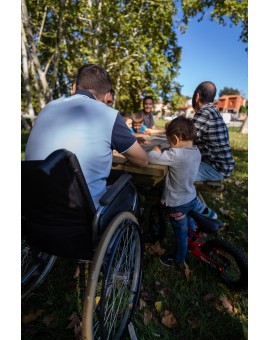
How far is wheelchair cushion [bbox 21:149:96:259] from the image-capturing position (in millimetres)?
1137

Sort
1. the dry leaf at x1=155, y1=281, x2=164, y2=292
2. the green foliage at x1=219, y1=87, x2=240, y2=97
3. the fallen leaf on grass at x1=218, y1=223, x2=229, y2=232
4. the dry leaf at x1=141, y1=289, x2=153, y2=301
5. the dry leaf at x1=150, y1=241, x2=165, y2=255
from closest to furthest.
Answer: the dry leaf at x1=141, y1=289, x2=153, y2=301 < the dry leaf at x1=155, y1=281, x2=164, y2=292 < the dry leaf at x1=150, y1=241, x2=165, y2=255 < the fallen leaf on grass at x1=218, y1=223, x2=229, y2=232 < the green foliage at x1=219, y1=87, x2=240, y2=97

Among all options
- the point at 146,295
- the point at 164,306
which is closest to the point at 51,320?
Result: the point at 146,295

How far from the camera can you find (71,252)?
1.43 m

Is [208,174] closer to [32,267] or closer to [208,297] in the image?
[208,297]

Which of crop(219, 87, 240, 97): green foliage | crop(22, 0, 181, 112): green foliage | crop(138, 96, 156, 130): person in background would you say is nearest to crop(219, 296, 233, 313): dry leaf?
crop(138, 96, 156, 130): person in background

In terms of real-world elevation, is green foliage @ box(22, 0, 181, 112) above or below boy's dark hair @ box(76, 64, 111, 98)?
above

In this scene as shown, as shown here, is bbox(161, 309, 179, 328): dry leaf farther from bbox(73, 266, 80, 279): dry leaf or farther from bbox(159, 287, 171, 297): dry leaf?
bbox(73, 266, 80, 279): dry leaf

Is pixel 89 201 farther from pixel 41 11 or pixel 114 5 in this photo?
pixel 41 11

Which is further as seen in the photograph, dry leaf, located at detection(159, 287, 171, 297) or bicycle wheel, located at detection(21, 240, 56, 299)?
dry leaf, located at detection(159, 287, 171, 297)

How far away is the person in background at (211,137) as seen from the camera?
2.73 meters

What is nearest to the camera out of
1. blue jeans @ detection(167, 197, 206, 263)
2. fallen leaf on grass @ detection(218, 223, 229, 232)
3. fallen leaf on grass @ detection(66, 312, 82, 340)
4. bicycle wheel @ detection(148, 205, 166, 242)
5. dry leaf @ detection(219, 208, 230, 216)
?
fallen leaf on grass @ detection(66, 312, 82, 340)
